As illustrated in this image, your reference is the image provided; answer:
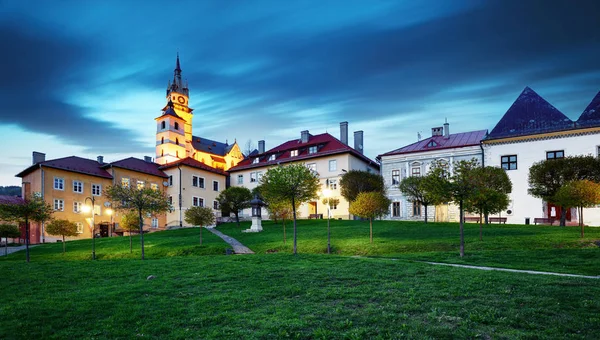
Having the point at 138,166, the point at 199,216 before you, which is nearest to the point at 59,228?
the point at 199,216

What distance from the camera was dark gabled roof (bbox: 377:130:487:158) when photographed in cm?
4581

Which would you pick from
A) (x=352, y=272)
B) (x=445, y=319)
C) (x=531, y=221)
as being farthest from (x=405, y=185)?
(x=445, y=319)

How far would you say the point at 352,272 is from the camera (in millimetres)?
13320

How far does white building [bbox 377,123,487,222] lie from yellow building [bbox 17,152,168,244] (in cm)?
2919

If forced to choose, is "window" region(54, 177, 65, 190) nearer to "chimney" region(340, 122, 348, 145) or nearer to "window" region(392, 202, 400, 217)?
"chimney" region(340, 122, 348, 145)

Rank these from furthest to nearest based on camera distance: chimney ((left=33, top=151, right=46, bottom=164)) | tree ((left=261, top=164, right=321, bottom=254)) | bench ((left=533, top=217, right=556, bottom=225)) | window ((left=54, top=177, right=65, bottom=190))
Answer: chimney ((left=33, top=151, right=46, bottom=164)), window ((left=54, top=177, right=65, bottom=190)), bench ((left=533, top=217, right=556, bottom=225)), tree ((left=261, top=164, right=321, bottom=254))

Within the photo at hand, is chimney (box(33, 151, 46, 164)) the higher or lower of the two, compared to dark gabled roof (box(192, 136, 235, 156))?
lower

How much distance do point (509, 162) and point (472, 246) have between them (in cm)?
2490

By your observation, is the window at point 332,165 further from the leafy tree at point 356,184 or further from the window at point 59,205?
the window at point 59,205

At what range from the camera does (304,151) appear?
190 ft

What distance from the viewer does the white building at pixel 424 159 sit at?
147 ft

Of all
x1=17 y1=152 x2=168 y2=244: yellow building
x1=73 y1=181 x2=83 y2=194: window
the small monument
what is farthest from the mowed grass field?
x1=73 y1=181 x2=83 y2=194: window

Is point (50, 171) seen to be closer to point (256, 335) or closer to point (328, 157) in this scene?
point (328, 157)

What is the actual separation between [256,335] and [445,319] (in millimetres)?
3881
